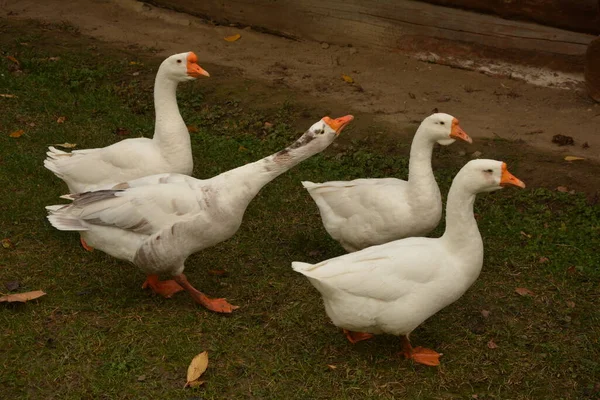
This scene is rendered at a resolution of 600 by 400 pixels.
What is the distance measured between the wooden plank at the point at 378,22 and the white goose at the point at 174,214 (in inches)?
151

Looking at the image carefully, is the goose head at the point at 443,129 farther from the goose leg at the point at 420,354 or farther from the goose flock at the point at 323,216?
the goose leg at the point at 420,354

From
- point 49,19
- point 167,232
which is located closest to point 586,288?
point 167,232

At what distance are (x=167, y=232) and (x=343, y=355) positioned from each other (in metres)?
1.23

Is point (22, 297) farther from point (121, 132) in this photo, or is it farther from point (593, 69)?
point (593, 69)

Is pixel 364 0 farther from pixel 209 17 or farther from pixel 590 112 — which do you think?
pixel 590 112

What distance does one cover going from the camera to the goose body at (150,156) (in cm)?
501

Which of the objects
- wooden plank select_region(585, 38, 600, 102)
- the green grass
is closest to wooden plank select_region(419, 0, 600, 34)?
wooden plank select_region(585, 38, 600, 102)

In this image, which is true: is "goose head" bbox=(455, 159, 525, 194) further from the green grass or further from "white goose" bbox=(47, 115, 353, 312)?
the green grass

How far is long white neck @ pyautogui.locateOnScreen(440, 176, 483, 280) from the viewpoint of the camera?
155 inches

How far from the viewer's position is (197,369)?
3951 mm

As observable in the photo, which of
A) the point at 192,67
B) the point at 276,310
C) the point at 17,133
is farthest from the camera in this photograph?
the point at 17,133

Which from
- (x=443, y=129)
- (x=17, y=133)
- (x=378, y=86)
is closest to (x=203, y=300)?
(x=443, y=129)

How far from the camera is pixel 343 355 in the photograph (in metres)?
4.14

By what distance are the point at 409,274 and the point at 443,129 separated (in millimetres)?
1149
